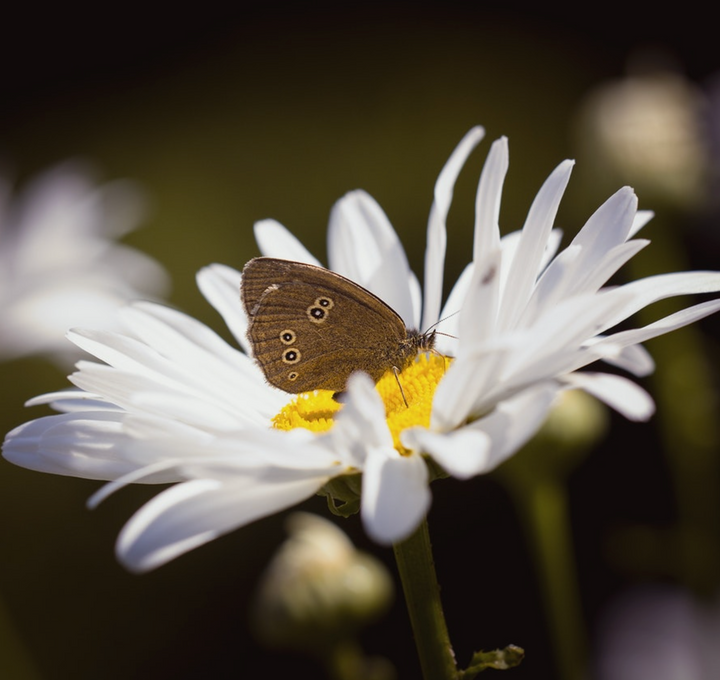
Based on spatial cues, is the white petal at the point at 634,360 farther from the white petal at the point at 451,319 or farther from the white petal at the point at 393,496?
the white petal at the point at 451,319

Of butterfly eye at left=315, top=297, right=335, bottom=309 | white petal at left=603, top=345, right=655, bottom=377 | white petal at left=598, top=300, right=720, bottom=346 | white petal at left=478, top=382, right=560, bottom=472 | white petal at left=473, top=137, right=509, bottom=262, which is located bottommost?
white petal at left=478, top=382, right=560, bottom=472

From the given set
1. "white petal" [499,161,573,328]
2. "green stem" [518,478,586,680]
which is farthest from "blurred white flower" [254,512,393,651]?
"white petal" [499,161,573,328]

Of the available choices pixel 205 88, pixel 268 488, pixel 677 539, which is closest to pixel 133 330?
pixel 268 488

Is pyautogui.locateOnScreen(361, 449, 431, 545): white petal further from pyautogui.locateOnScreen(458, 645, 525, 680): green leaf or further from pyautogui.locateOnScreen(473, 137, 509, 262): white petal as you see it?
pyautogui.locateOnScreen(473, 137, 509, 262): white petal

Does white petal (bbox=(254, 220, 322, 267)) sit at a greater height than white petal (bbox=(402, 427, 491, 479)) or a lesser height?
greater

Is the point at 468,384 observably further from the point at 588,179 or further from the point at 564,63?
the point at 564,63

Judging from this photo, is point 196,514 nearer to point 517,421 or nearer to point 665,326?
point 517,421

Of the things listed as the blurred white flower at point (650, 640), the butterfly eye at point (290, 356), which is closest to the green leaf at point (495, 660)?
the butterfly eye at point (290, 356)
